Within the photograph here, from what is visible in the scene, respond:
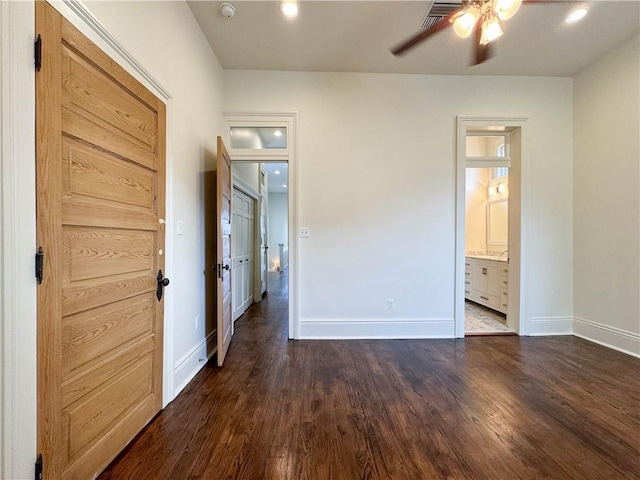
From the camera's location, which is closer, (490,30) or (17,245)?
(17,245)

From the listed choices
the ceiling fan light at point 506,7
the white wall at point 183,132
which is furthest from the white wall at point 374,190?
the ceiling fan light at point 506,7

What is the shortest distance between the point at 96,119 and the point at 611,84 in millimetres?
4702

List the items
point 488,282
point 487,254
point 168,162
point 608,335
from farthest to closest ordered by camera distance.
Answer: point 487,254
point 488,282
point 608,335
point 168,162

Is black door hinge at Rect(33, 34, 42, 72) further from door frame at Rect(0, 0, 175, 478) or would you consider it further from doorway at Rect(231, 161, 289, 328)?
doorway at Rect(231, 161, 289, 328)

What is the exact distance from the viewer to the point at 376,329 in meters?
3.20

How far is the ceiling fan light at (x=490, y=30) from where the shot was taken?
181 centimetres

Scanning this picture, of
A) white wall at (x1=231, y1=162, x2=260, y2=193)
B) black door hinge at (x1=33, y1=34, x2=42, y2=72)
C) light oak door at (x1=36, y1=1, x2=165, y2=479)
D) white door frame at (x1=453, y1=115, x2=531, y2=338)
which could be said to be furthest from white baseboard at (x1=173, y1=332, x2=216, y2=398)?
white door frame at (x1=453, y1=115, x2=531, y2=338)

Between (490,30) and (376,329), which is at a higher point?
(490,30)

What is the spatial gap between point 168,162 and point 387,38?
2.38 m

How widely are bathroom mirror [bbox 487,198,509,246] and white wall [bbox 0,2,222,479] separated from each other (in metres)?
4.85

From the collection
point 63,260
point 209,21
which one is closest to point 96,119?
point 63,260

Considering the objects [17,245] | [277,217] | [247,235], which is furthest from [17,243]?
[277,217]

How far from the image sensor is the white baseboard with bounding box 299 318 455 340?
317 centimetres

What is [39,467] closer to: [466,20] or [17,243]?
[17,243]
